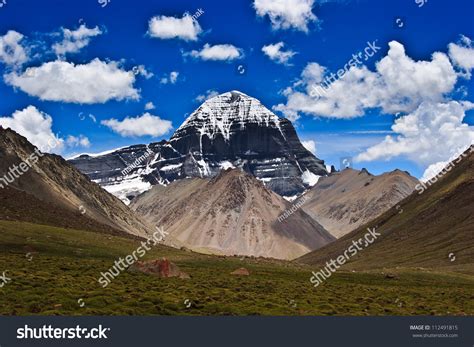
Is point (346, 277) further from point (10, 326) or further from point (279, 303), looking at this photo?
point (10, 326)

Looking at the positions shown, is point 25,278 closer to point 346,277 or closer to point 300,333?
point 300,333

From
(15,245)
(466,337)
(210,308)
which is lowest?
(466,337)

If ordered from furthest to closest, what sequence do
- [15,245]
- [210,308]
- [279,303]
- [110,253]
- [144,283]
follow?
[110,253], [15,245], [144,283], [279,303], [210,308]

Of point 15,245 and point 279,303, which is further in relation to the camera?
point 15,245

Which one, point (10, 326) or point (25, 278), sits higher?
point (25, 278)

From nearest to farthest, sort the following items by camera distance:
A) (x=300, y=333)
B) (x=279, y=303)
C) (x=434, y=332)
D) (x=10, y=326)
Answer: (x=10, y=326), (x=300, y=333), (x=434, y=332), (x=279, y=303)

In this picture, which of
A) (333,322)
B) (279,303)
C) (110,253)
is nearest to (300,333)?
(333,322)

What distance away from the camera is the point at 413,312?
63.5 meters

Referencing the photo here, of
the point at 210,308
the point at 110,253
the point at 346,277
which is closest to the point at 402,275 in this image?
the point at 346,277

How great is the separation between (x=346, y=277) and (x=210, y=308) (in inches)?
2481

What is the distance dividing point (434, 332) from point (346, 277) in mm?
63644

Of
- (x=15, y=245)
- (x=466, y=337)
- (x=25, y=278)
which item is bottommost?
(x=466, y=337)

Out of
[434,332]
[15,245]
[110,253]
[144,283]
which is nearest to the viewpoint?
[434,332]

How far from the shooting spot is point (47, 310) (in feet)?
161
